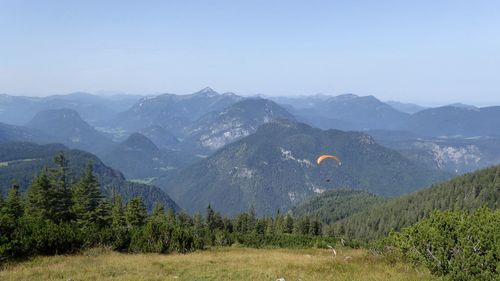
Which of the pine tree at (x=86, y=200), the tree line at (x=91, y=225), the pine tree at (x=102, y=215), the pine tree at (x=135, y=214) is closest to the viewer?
the tree line at (x=91, y=225)

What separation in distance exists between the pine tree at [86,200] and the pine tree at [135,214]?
5.54 m

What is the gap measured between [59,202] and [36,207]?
3.85 metres

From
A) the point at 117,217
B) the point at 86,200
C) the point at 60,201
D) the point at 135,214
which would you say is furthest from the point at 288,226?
the point at 60,201

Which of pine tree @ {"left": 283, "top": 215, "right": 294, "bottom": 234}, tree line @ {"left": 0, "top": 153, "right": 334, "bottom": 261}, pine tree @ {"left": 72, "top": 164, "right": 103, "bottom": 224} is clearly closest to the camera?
tree line @ {"left": 0, "top": 153, "right": 334, "bottom": 261}

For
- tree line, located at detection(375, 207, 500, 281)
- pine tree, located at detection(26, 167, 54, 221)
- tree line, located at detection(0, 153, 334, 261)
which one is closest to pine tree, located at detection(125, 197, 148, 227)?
tree line, located at detection(0, 153, 334, 261)

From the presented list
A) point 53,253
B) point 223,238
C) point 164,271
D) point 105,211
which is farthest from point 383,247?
point 105,211

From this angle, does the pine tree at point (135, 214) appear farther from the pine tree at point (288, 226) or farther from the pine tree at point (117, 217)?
the pine tree at point (288, 226)

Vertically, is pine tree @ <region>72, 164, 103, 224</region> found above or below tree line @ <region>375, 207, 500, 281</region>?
below

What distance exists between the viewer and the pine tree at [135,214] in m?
74.3

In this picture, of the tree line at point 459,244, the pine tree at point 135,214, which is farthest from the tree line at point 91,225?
the tree line at point 459,244

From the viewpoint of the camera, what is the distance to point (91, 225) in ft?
159

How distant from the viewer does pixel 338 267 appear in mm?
24625

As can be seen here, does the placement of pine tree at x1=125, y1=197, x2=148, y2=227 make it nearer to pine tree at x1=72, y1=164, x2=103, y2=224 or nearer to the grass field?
pine tree at x1=72, y1=164, x2=103, y2=224

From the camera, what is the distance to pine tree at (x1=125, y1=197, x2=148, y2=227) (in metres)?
74.3
